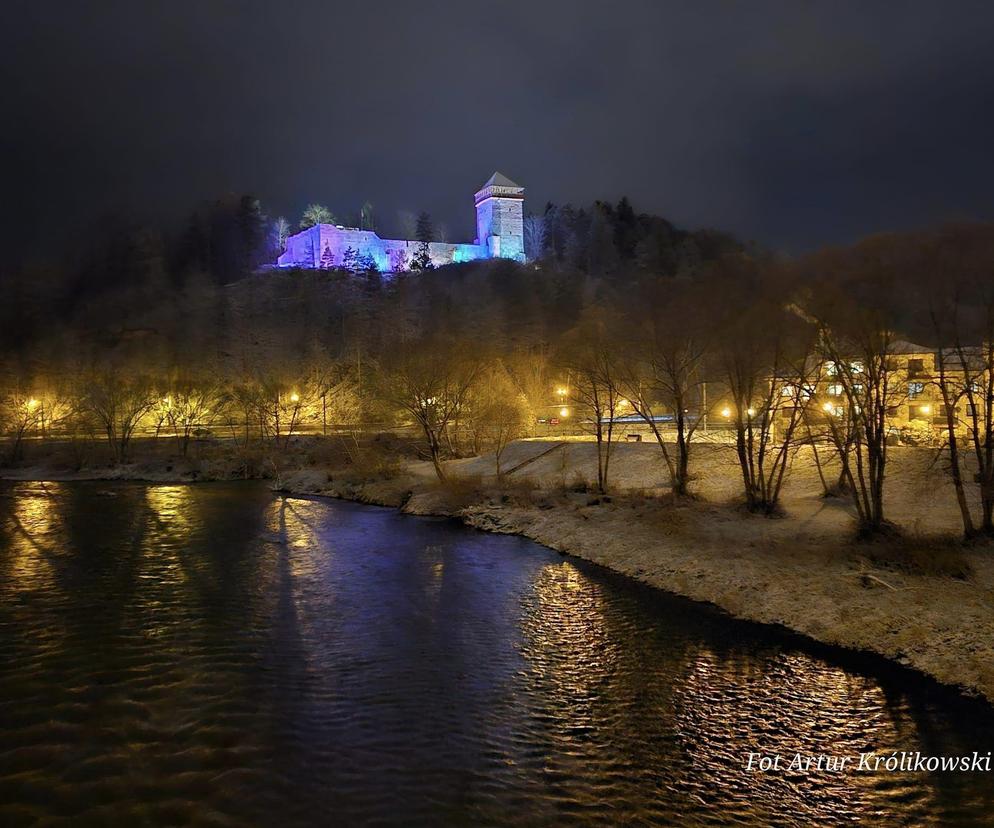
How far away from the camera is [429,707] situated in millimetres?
13508

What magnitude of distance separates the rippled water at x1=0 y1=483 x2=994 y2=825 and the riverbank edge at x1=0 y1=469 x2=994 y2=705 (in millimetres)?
768

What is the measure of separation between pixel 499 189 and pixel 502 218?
271 inches

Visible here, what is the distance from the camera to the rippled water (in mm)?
10180

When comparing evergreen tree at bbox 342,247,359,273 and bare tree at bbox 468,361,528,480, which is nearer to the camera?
bare tree at bbox 468,361,528,480

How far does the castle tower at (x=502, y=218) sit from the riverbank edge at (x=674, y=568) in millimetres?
119358

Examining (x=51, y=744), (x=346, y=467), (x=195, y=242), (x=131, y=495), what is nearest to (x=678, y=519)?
(x=51, y=744)

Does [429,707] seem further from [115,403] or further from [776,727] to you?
[115,403]

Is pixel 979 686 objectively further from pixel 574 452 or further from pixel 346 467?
pixel 346 467

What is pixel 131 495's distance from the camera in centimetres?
4675

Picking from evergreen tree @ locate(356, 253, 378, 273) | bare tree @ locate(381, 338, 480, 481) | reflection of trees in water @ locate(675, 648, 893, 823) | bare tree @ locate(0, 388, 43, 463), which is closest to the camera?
reflection of trees in water @ locate(675, 648, 893, 823)

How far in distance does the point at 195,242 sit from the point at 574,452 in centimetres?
14028

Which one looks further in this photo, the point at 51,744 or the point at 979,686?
the point at 979,686

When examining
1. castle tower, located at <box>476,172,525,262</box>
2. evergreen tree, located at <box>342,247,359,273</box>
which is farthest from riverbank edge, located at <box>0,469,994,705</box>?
castle tower, located at <box>476,172,525,262</box>

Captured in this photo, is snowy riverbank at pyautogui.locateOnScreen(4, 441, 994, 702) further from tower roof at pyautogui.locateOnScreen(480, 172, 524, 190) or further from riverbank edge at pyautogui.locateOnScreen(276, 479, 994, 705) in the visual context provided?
tower roof at pyautogui.locateOnScreen(480, 172, 524, 190)
